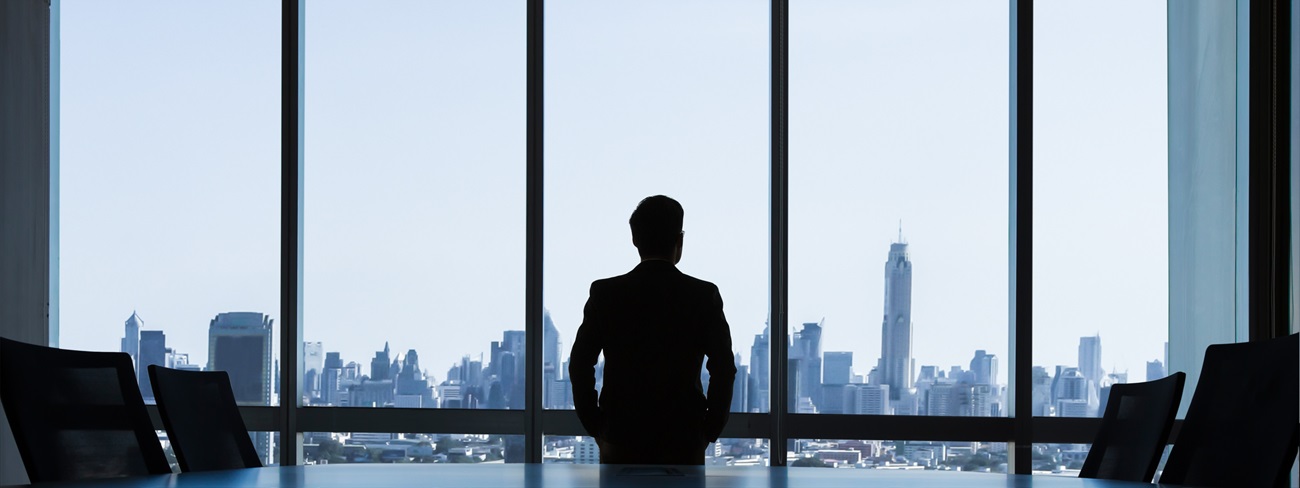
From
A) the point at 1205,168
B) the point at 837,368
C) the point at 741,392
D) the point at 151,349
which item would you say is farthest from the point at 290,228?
the point at 1205,168

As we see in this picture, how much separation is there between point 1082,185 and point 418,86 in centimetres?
314

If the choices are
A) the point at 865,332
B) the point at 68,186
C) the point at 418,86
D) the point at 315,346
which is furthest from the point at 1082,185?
the point at 68,186

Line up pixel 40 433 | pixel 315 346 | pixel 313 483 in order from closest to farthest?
pixel 313 483 < pixel 40 433 < pixel 315 346

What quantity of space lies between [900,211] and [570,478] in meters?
3.38

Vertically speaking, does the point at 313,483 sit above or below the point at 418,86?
below

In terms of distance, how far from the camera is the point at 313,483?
2367 mm

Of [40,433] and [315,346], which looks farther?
[315,346]

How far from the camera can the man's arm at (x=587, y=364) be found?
3199 mm

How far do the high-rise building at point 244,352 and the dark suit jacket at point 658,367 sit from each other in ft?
10.00

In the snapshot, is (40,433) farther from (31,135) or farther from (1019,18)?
(1019,18)

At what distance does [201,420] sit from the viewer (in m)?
3.38

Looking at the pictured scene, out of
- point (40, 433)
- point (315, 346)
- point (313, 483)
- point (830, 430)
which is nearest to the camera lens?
point (313, 483)

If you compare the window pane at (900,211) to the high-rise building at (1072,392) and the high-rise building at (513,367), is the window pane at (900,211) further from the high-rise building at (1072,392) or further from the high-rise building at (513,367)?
the high-rise building at (513,367)

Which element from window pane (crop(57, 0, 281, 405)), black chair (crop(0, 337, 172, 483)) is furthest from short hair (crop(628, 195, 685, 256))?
window pane (crop(57, 0, 281, 405))
